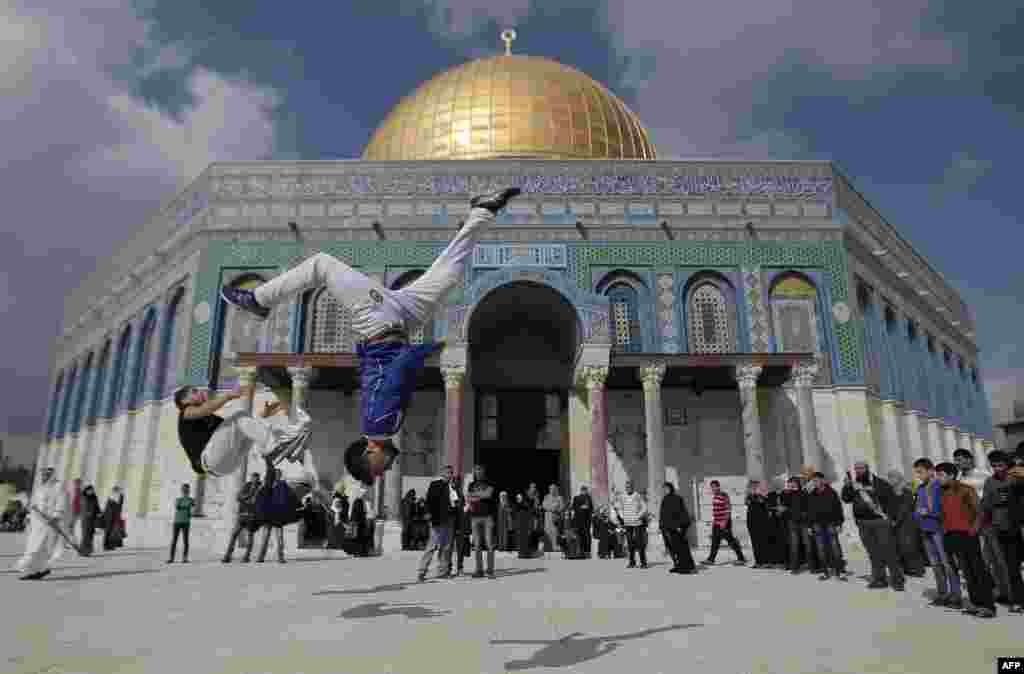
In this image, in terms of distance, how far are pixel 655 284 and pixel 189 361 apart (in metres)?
13.2

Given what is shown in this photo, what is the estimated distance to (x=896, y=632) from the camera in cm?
527

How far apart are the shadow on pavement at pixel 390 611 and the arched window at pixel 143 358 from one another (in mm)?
18444

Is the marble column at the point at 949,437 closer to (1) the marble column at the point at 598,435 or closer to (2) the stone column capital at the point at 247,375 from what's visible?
(1) the marble column at the point at 598,435

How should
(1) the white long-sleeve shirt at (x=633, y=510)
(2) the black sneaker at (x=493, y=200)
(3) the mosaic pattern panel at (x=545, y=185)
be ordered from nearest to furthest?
1. (2) the black sneaker at (x=493, y=200)
2. (1) the white long-sleeve shirt at (x=633, y=510)
3. (3) the mosaic pattern panel at (x=545, y=185)

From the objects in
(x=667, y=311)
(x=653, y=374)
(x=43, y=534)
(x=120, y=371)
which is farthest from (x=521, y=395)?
(x=120, y=371)

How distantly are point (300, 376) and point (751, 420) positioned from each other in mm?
10938

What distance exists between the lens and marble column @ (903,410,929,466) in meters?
20.4

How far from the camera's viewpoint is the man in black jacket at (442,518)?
29.0ft

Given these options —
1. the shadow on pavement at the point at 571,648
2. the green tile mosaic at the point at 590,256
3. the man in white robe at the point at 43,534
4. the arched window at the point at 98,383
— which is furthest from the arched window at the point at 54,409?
the shadow on pavement at the point at 571,648

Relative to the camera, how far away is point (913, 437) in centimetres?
2070

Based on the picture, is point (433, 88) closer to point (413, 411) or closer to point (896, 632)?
point (413, 411)

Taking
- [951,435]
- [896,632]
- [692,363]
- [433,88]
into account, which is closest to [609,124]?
[433,88]

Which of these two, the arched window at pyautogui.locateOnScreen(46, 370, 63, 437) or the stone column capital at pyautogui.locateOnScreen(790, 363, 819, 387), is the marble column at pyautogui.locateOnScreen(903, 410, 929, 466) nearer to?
the stone column capital at pyautogui.locateOnScreen(790, 363, 819, 387)

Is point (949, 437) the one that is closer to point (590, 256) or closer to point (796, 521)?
point (590, 256)
